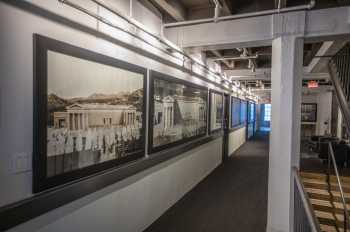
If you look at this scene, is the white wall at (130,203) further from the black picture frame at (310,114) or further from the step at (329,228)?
the black picture frame at (310,114)

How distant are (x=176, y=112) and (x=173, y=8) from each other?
1592 millimetres

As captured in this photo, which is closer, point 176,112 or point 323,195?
point 176,112

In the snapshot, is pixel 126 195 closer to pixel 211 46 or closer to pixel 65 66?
pixel 65 66

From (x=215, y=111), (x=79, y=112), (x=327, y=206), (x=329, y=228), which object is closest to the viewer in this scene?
(x=79, y=112)

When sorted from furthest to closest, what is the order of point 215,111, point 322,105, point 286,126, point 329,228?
point 322,105 < point 215,111 < point 329,228 < point 286,126

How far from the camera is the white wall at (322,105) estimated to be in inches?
438

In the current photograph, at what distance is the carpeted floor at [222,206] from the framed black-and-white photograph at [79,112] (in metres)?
1.35

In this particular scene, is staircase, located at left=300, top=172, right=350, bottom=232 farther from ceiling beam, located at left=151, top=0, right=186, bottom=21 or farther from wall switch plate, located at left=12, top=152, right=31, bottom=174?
wall switch plate, located at left=12, top=152, right=31, bottom=174

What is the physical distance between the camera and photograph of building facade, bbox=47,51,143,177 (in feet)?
5.66

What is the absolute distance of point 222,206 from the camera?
12.7 feet

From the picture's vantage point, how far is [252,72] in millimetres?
6484

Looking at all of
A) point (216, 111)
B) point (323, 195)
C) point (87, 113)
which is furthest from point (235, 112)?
point (87, 113)

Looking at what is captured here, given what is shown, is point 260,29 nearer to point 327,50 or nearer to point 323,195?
point 327,50

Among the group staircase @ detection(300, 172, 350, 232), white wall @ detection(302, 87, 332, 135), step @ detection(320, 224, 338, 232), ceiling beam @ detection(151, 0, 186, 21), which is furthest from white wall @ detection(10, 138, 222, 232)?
white wall @ detection(302, 87, 332, 135)
